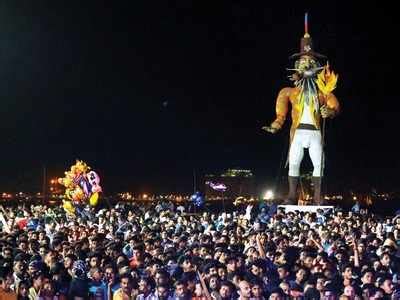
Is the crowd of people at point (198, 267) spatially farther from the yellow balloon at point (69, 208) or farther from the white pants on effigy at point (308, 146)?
the white pants on effigy at point (308, 146)

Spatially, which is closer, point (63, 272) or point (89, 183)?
point (63, 272)

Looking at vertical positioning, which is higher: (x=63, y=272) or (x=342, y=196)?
(x=342, y=196)

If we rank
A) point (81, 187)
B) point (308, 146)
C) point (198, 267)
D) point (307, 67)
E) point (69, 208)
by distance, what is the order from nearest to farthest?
point (198, 267) < point (69, 208) < point (307, 67) < point (308, 146) < point (81, 187)

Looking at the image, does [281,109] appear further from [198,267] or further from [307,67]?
[198,267]

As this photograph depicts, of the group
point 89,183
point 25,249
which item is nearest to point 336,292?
point 25,249

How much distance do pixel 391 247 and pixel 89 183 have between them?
16890mm

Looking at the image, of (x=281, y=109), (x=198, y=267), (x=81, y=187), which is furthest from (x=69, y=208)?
(x=198, y=267)

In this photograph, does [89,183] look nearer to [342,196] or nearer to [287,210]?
[287,210]

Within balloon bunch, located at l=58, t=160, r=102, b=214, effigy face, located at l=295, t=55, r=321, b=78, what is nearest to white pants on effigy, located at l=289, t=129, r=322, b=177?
effigy face, located at l=295, t=55, r=321, b=78

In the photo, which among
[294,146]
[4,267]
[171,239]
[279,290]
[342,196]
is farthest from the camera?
[342,196]

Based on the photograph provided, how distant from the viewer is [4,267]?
8.81m

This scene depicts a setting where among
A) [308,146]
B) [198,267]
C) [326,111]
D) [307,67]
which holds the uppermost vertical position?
[307,67]

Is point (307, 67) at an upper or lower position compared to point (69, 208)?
upper

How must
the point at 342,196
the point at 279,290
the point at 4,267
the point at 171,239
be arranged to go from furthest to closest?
the point at 342,196 → the point at 171,239 → the point at 4,267 → the point at 279,290
